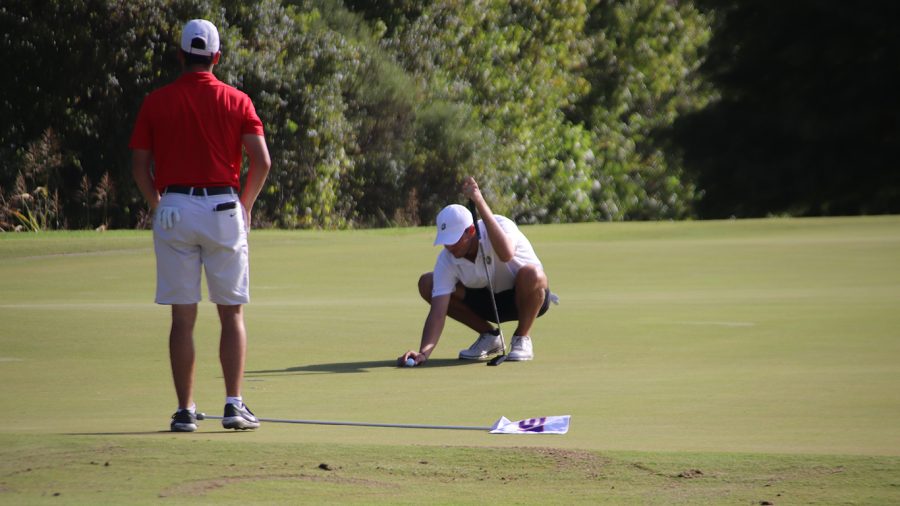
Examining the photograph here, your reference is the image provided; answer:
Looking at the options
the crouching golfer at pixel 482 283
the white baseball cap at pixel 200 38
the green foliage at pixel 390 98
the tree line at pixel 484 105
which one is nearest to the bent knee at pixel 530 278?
the crouching golfer at pixel 482 283

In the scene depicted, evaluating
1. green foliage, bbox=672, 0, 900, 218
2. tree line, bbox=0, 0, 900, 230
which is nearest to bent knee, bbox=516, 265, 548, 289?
tree line, bbox=0, 0, 900, 230

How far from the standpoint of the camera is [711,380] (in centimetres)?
859

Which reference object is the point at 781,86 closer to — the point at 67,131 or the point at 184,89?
the point at 67,131

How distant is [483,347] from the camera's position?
1026cm

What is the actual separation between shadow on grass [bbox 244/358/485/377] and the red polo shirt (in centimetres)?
261

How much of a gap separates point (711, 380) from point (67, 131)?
2202cm

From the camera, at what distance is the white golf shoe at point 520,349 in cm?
998

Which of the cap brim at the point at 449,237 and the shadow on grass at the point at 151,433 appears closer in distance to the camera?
the shadow on grass at the point at 151,433

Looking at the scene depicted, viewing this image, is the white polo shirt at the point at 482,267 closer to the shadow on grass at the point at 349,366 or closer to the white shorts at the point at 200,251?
the shadow on grass at the point at 349,366

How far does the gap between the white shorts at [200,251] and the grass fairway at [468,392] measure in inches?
23.3

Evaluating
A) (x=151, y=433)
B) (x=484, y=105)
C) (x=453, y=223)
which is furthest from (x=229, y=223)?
(x=484, y=105)

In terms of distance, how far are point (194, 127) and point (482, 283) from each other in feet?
12.3

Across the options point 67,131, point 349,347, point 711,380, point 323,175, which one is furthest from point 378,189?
point 711,380

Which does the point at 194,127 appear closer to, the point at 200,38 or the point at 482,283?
the point at 200,38
